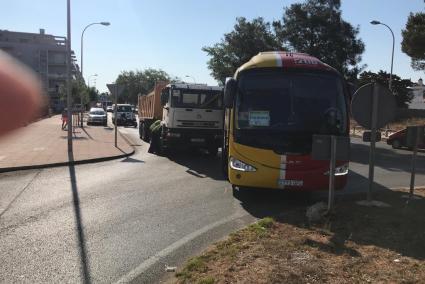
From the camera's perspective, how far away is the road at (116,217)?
19.3 ft

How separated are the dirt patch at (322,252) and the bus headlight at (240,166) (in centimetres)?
154

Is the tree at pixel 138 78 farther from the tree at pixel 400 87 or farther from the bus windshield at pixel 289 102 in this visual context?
the bus windshield at pixel 289 102

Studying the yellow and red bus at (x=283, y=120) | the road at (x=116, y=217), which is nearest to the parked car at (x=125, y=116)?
the road at (x=116, y=217)

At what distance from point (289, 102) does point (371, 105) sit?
1.66 metres

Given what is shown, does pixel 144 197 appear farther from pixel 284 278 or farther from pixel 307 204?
pixel 284 278

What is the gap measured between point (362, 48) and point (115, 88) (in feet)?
49.3

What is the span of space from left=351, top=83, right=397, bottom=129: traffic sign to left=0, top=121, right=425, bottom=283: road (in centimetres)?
213

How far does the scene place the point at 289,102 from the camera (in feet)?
33.1

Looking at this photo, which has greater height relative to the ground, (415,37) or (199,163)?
(415,37)

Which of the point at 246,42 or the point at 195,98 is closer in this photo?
the point at 195,98

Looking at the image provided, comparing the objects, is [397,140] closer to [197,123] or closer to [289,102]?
[197,123]

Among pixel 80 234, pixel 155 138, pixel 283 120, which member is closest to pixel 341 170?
pixel 283 120

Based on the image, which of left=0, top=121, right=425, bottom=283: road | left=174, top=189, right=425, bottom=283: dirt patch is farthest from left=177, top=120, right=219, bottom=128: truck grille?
left=174, top=189, right=425, bottom=283: dirt patch

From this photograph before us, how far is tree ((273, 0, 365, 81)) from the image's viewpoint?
97.0 feet
